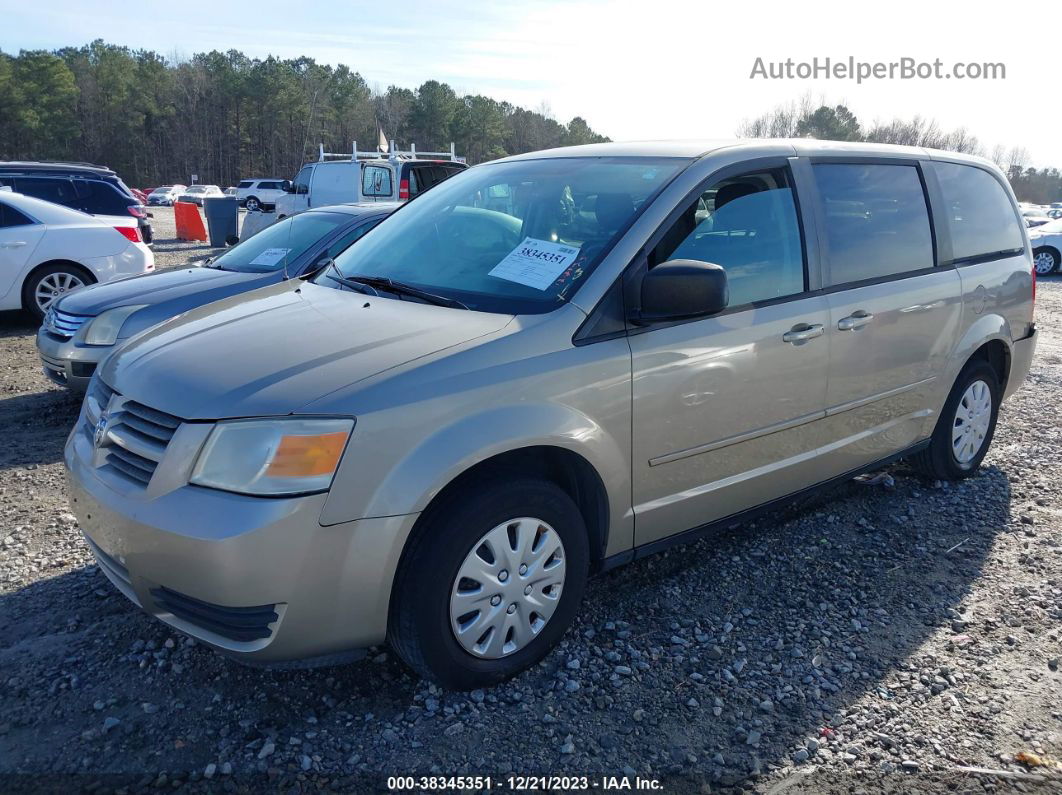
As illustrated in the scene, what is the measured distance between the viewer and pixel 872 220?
400 cm

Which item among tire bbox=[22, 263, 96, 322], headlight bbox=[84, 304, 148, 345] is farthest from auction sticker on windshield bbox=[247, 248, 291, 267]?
tire bbox=[22, 263, 96, 322]

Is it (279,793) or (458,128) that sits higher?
(458,128)

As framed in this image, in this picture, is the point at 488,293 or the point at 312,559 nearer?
the point at 312,559

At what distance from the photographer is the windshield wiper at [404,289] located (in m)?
3.11

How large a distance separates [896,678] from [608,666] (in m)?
1.06

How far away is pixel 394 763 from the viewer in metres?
2.52

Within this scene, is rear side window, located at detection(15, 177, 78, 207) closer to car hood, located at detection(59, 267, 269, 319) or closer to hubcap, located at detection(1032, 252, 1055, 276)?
car hood, located at detection(59, 267, 269, 319)

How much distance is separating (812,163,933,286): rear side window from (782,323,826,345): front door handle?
0.26 meters

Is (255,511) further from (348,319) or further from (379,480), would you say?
(348,319)

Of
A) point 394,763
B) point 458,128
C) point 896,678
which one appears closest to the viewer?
point 394,763

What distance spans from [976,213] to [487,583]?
146 inches

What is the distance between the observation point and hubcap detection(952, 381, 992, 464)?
15.6ft

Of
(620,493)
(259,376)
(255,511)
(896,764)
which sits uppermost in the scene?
(259,376)

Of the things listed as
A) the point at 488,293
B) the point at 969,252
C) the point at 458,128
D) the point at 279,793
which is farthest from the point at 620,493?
the point at 458,128
